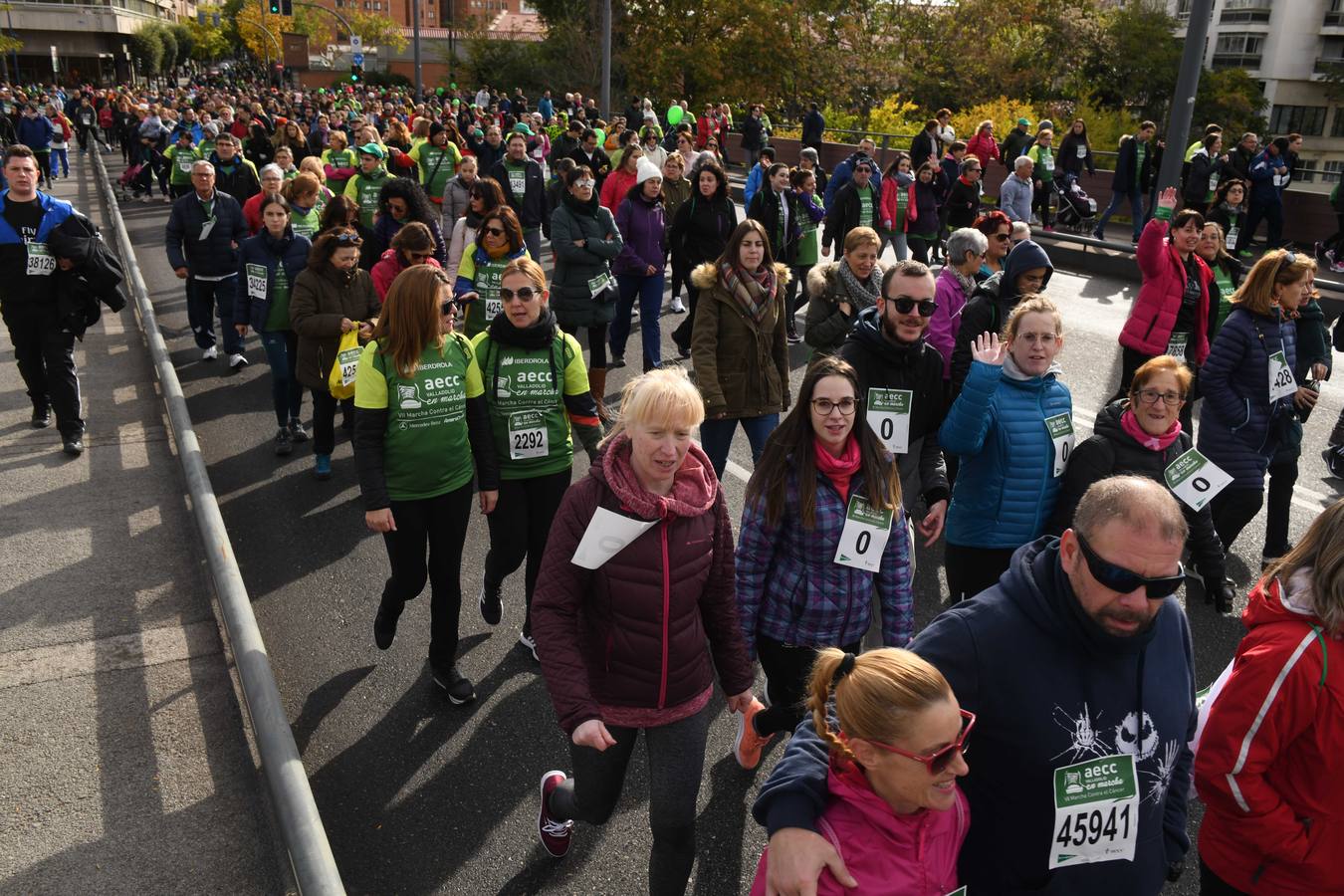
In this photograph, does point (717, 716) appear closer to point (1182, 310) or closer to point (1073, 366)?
point (1182, 310)

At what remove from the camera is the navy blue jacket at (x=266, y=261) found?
8.42 m

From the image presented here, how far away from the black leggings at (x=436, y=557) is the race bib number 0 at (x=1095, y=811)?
312 cm

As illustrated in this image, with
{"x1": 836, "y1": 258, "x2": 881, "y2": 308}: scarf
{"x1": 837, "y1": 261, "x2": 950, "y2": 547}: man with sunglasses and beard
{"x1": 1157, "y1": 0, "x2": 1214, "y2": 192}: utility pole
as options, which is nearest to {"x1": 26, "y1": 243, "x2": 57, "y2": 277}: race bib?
{"x1": 836, "y1": 258, "x2": 881, "y2": 308}: scarf

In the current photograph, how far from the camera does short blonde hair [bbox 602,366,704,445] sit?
11.0 ft

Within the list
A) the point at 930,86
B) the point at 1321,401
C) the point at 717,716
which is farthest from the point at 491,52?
the point at 717,716

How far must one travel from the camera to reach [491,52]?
6019 centimetres

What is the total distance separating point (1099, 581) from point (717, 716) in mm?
2797

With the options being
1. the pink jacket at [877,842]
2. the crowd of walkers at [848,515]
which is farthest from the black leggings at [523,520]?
the pink jacket at [877,842]

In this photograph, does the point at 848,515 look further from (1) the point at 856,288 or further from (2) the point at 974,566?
(1) the point at 856,288

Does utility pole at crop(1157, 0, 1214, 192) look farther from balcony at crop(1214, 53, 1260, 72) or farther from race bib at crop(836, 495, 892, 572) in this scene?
balcony at crop(1214, 53, 1260, 72)

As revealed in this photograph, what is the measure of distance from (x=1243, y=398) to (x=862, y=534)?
3.36m

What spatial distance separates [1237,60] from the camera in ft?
190

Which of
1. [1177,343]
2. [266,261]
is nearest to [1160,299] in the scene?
[1177,343]

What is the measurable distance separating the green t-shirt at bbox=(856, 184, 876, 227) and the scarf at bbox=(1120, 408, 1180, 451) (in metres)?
7.69
